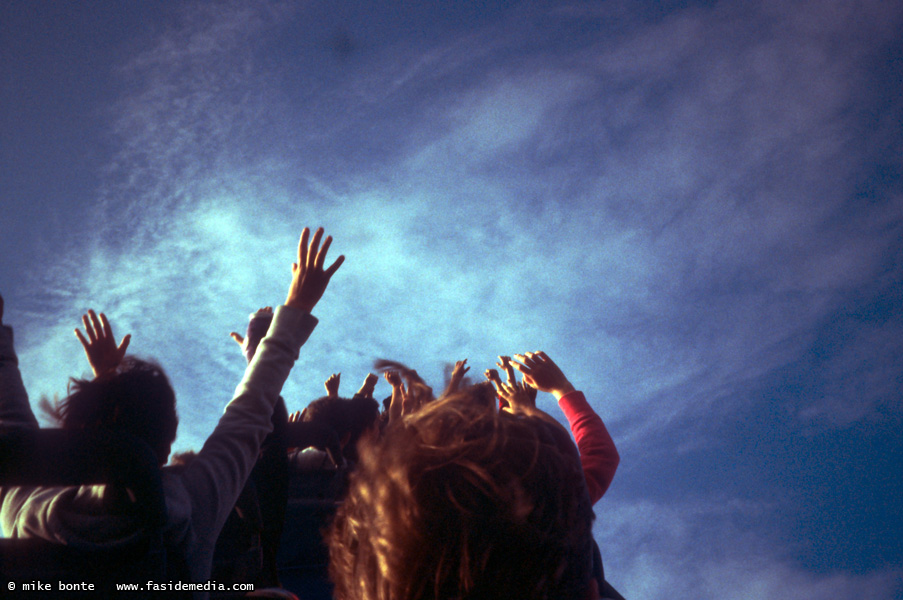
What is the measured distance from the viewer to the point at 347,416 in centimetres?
424

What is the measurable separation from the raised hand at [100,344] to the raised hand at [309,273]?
49.7 inches

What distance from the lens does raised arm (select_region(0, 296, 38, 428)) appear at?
1.87 m

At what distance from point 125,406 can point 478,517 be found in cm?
142

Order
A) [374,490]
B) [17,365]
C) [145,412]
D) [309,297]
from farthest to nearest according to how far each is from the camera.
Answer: [309,297], [17,365], [145,412], [374,490]

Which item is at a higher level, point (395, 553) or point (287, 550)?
point (287, 550)

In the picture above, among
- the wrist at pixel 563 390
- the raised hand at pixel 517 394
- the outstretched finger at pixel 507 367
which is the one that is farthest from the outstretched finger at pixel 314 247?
the outstretched finger at pixel 507 367

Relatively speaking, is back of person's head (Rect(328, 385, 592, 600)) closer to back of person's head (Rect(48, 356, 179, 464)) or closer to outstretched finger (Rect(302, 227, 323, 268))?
back of person's head (Rect(48, 356, 179, 464))

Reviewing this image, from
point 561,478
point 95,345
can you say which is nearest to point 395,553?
point 561,478

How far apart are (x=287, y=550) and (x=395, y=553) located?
3750 mm

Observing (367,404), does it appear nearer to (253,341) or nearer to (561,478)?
(253,341)

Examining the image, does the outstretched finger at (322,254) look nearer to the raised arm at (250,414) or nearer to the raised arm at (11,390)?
the raised arm at (250,414)

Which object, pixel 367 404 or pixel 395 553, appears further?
pixel 367 404

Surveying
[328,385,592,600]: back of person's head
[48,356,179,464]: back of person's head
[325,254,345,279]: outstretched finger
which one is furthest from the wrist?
[48,356,179,464]: back of person's head

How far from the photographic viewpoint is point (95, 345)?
276 centimetres
